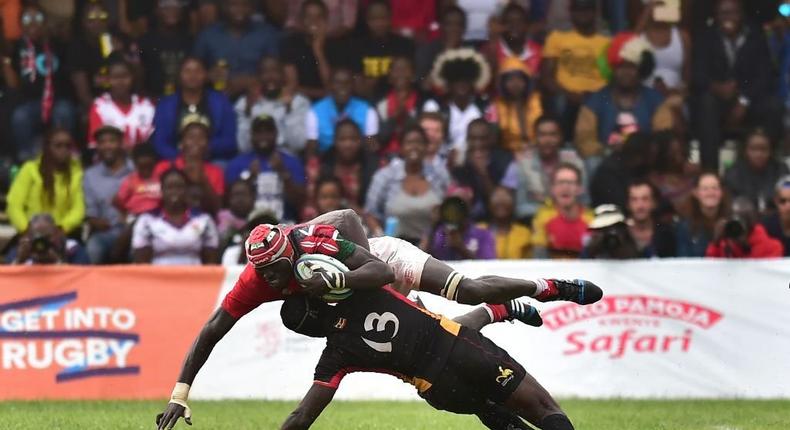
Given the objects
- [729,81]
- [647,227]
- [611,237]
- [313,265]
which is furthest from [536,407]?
[729,81]

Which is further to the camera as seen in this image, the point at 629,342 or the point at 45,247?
the point at 45,247

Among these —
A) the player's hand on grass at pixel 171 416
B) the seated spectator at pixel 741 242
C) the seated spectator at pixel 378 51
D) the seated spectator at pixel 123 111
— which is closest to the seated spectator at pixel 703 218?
the seated spectator at pixel 741 242

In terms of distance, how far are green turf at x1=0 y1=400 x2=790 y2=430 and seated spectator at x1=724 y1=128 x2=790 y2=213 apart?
141 inches

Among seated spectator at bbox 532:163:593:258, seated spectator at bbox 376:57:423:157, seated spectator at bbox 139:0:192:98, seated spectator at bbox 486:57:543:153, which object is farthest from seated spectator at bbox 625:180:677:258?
seated spectator at bbox 139:0:192:98

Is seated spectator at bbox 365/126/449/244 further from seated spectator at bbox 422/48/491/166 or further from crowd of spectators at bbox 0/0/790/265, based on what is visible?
seated spectator at bbox 422/48/491/166

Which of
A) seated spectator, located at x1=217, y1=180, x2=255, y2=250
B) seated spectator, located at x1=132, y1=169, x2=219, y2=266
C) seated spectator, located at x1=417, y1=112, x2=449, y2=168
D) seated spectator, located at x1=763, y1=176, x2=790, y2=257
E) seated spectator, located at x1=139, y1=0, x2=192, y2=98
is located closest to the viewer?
seated spectator, located at x1=763, y1=176, x2=790, y2=257

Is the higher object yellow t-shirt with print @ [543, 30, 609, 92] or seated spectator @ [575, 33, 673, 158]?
yellow t-shirt with print @ [543, 30, 609, 92]

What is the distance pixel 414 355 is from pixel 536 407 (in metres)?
0.84

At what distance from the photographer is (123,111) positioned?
18.4 m

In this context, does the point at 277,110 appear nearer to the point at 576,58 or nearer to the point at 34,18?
the point at 34,18

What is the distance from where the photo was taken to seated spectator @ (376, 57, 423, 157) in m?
18.4

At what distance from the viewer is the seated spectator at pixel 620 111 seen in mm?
18250

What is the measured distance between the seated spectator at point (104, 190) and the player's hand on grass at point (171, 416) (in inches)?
284

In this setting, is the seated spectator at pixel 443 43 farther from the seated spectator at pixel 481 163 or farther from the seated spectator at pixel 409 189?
the seated spectator at pixel 409 189
